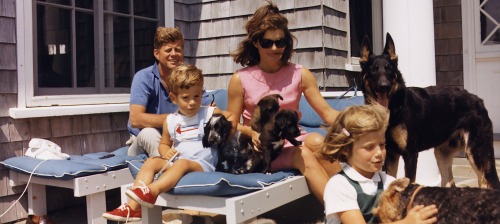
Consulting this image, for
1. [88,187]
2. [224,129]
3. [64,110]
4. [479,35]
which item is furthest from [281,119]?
[479,35]

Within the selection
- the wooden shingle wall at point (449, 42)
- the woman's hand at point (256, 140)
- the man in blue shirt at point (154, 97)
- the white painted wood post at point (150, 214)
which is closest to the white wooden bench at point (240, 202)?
the white painted wood post at point (150, 214)

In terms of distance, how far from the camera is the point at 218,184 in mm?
2416

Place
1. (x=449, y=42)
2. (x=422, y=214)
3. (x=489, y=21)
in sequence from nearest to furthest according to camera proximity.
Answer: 1. (x=422, y=214)
2. (x=489, y=21)
3. (x=449, y=42)

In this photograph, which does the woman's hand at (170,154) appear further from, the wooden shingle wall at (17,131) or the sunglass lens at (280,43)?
the wooden shingle wall at (17,131)

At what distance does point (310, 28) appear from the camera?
5199mm

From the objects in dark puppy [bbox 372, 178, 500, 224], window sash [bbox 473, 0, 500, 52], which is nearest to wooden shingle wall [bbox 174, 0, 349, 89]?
window sash [bbox 473, 0, 500, 52]

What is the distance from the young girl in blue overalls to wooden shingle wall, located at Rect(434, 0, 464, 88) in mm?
4736

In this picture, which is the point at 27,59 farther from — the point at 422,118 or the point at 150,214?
the point at 422,118

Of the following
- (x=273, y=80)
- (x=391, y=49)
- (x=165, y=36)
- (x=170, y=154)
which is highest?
(x=165, y=36)

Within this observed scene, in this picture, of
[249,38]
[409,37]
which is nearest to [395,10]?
[409,37]

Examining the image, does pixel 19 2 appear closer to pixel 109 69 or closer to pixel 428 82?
pixel 109 69

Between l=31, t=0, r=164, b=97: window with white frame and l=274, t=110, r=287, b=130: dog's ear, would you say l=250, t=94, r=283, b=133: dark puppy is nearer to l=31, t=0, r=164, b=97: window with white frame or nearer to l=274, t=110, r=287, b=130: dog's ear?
l=274, t=110, r=287, b=130: dog's ear

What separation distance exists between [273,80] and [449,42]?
4232 millimetres

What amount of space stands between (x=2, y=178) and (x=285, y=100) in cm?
270
